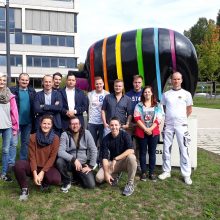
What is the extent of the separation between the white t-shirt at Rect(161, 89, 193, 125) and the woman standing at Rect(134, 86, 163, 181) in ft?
0.56

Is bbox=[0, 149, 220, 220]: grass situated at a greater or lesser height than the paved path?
lesser

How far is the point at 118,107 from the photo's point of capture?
18.0 feet

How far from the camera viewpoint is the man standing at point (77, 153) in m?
4.97

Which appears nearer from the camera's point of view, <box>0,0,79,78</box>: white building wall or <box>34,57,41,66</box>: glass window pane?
<box>0,0,79,78</box>: white building wall

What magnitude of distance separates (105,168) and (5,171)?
5.31ft

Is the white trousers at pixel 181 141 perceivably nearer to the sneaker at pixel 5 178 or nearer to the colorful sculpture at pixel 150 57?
the colorful sculpture at pixel 150 57

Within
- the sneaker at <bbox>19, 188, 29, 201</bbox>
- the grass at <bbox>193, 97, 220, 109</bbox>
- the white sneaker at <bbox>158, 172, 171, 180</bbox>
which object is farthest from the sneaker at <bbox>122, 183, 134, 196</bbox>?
the grass at <bbox>193, 97, 220, 109</bbox>

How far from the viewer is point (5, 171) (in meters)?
5.43

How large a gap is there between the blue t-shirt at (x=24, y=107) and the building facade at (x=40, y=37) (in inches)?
1359

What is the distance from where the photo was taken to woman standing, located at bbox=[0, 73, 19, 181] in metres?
5.16

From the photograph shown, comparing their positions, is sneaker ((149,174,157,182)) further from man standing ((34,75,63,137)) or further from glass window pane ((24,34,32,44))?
glass window pane ((24,34,32,44))

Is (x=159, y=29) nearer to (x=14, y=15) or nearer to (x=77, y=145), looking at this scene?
(x=77, y=145)

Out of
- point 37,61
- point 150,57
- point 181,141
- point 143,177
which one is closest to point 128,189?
point 143,177

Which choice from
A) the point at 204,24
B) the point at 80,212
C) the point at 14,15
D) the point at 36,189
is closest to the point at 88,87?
the point at 36,189
